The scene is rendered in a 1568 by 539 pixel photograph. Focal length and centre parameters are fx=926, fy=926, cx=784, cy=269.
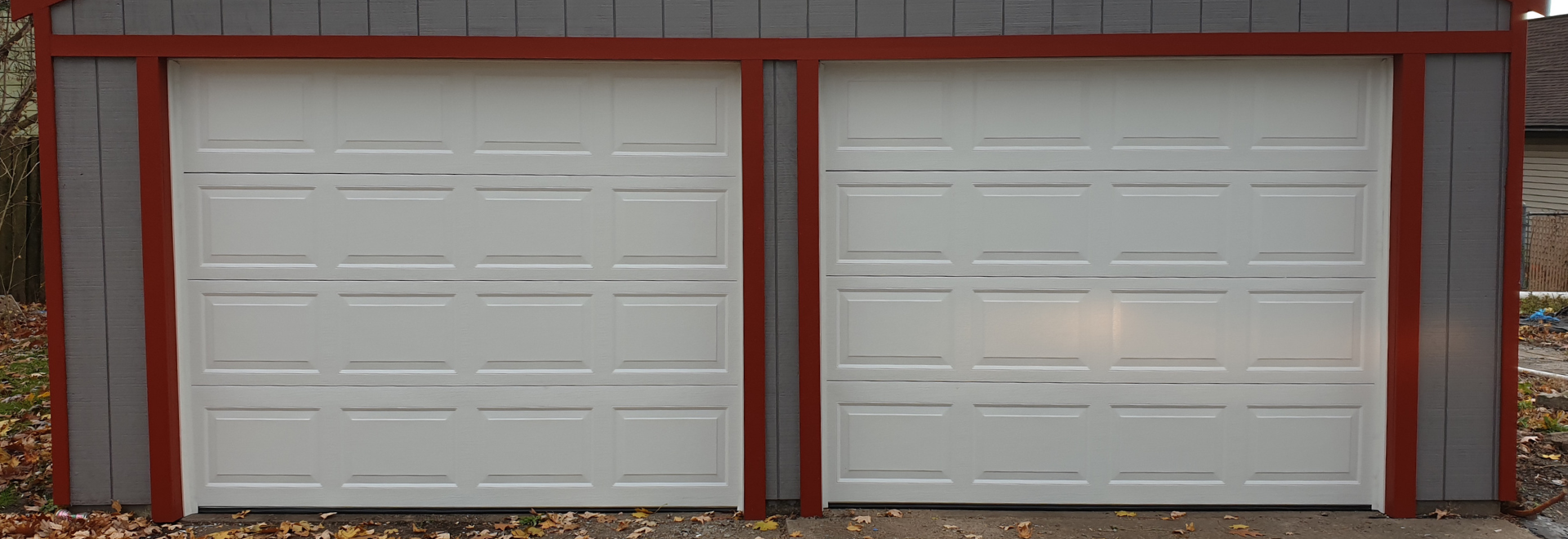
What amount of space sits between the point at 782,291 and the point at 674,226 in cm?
63

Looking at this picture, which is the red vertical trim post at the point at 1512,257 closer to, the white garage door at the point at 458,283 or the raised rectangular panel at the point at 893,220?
the raised rectangular panel at the point at 893,220

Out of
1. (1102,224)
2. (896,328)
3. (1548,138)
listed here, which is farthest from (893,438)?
(1548,138)

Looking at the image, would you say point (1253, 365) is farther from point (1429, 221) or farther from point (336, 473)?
point (336, 473)

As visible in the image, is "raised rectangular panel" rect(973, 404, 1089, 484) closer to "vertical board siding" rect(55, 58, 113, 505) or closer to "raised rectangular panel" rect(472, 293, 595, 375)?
"raised rectangular panel" rect(472, 293, 595, 375)

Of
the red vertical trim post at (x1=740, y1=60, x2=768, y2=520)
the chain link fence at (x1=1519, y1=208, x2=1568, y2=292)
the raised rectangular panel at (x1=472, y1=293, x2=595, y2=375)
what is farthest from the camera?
the chain link fence at (x1=1519, y1=208, x2=1568, y2=292)

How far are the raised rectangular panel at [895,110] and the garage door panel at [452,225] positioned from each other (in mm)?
687

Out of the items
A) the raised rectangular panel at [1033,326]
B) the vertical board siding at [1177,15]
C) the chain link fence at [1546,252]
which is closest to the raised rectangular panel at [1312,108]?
the vertical board siding at [1177,15]

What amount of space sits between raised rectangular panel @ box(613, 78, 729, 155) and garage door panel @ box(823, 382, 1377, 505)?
1396mm

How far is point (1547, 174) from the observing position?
49.1 feet

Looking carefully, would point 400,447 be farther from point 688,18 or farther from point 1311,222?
point 1311,222

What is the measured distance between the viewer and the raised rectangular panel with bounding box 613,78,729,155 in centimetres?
455

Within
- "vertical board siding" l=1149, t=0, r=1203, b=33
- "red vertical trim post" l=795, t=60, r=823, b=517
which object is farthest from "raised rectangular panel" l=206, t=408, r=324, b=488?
"vertical board siding" l=1149, t=0, r=1203, b=33

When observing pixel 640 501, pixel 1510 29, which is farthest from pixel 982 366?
pixel 1510 29

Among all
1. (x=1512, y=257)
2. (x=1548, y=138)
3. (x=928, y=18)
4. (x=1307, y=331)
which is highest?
(x=1548, y=138)
